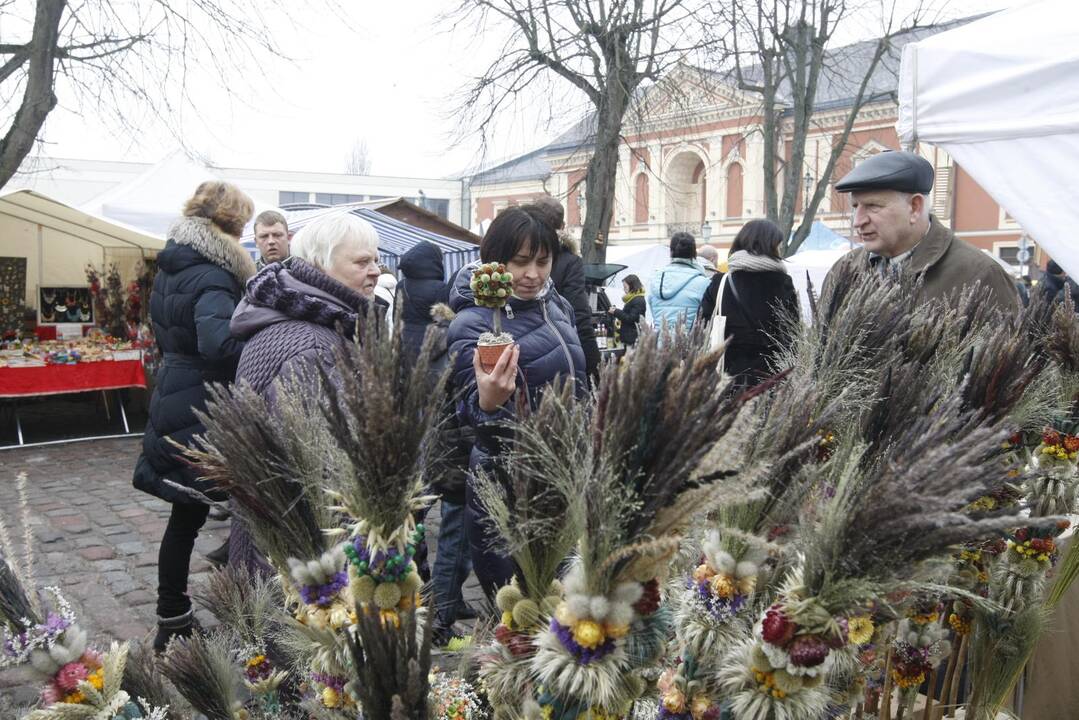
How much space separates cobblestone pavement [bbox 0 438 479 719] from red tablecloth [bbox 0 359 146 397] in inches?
23.9

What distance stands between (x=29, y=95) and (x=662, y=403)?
8.81 metres

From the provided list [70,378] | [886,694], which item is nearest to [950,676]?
[886,694]

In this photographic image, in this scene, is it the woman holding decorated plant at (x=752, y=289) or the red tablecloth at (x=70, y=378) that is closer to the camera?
the woman holding decorated plant at (x=752, y=289)

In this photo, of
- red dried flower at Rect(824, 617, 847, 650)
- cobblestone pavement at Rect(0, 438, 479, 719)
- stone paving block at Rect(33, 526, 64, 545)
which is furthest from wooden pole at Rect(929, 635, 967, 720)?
stone paving block at Rect(33, 526, 64, 545)

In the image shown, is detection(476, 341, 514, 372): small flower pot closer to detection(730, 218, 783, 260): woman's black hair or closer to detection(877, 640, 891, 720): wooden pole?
detection(877, 640, 891, 720): wooden pole

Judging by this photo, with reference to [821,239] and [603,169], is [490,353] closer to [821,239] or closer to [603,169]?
[603,169]

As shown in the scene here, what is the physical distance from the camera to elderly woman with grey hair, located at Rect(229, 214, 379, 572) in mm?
2383

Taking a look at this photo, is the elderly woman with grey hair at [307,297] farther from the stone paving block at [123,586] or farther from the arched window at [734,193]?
the arched window at [734,193]

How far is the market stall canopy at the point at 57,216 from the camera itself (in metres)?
8.55

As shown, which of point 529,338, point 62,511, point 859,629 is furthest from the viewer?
point 62,511

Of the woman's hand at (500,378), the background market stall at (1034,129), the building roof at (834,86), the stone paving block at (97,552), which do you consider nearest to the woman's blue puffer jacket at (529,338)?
the woman's hand at (500,378)

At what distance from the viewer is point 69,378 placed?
8.41 m

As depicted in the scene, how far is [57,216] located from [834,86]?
67.5 feet

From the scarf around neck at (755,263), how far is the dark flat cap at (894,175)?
1.19m
